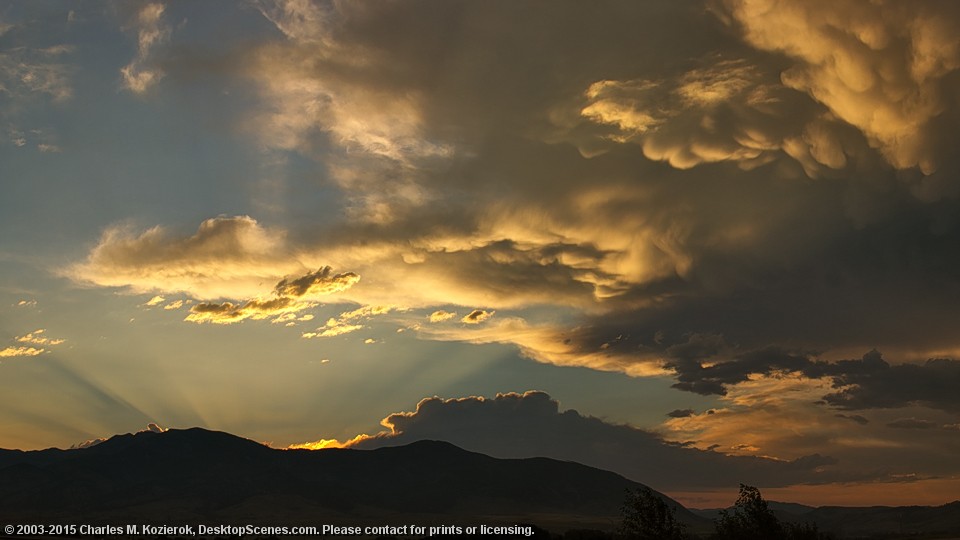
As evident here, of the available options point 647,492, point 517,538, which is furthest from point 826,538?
point 517,538

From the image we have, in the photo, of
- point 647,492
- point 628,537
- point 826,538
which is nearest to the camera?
point 647,492

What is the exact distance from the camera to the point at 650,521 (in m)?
90.2

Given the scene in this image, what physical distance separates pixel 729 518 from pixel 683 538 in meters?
7.94

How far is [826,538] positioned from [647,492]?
2038 inches

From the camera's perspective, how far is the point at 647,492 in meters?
89.4

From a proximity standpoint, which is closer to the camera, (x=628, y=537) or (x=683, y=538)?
(x=683, y=538)

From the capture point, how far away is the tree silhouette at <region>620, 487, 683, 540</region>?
8906 cm

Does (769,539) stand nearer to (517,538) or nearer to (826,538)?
(826,538)

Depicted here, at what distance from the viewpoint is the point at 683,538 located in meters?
90.9

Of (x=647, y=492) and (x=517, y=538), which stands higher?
(x=647, y=492)

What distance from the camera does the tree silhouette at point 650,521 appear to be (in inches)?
3506

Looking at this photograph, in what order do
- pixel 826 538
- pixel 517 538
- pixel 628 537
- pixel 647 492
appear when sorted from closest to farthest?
pixel 647 492, pixel 628 537, pixel 826 538, pixel 517 538

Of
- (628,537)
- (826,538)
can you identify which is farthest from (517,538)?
(628,537)

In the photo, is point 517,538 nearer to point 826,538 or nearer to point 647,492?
point 826,538
